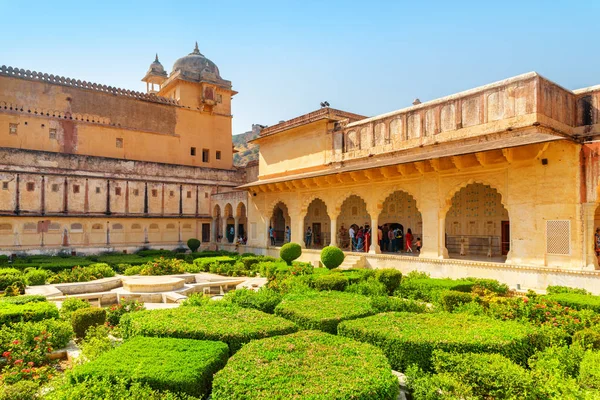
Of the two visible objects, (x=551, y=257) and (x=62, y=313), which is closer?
(x=62, y=313)

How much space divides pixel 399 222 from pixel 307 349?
51.1 feet

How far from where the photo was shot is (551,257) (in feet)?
40.9

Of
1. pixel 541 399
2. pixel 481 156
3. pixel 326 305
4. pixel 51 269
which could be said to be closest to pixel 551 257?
pixel 481 156

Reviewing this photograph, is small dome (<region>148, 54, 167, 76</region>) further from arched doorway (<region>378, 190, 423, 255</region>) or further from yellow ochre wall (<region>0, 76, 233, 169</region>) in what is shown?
arched doorway (<region>378, 190, 423, 255</region>)

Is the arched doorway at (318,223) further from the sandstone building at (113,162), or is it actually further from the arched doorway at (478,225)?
the arched doorway at (478,225)

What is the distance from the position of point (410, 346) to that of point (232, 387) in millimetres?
2788

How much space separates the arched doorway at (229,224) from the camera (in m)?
27.7

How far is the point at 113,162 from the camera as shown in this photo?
2619 cm

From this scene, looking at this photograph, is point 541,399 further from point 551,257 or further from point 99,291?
point 99,291

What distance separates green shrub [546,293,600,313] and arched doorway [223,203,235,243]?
808 inches

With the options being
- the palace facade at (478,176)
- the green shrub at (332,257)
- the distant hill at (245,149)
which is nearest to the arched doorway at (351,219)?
the palace facade at (478,176)

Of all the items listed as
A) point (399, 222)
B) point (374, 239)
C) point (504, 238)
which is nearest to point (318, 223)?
point (399, 222)

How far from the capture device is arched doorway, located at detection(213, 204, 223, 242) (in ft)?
95.3

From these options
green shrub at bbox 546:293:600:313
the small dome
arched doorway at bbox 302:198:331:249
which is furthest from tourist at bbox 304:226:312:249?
the small dome
